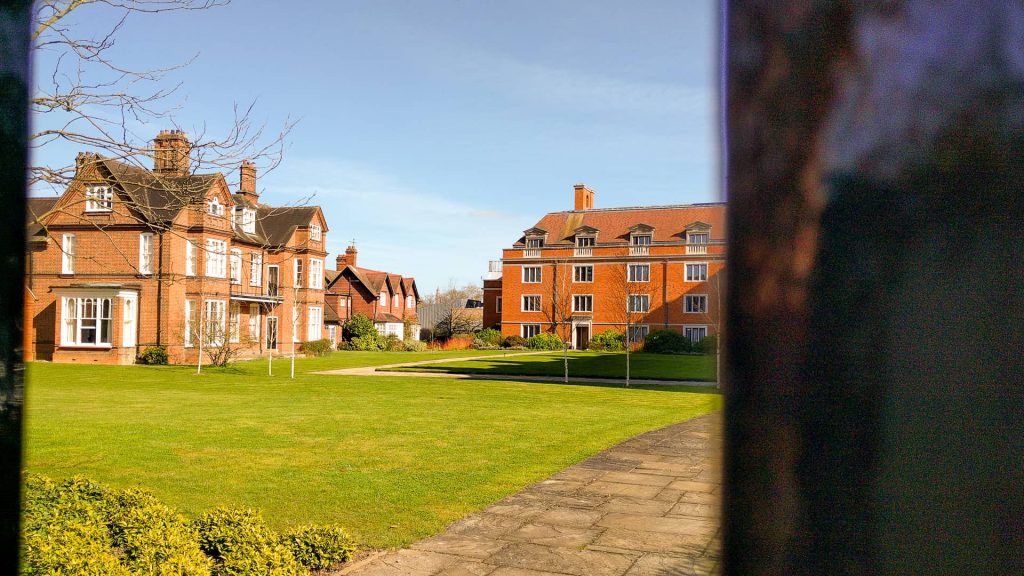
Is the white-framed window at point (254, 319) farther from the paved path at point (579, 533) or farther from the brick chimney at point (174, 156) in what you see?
the brick chimney at point (174, 156)

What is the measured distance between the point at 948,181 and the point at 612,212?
50.6m

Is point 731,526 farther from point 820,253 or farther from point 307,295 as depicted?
point 307,295

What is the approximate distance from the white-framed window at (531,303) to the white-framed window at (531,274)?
3.53 ft

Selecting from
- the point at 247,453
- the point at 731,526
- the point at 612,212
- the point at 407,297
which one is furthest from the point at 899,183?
the point at 407,297

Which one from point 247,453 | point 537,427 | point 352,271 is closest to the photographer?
point 247,453

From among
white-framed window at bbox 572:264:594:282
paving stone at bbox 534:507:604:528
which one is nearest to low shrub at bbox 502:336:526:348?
white-framed window at bbox 572:264:594:282

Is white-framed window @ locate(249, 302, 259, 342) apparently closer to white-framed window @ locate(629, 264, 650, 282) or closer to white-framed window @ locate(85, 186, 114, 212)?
white-framed window @ locate(629, 264, 650, 282)

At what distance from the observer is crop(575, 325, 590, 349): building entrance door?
51.0 meters

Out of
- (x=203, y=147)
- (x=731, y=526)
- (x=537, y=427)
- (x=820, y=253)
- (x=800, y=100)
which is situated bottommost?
(x=537, y=427)

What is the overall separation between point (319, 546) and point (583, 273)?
45881 mm

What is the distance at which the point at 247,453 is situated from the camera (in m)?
10.4

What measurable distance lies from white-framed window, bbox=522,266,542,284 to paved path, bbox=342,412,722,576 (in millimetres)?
43716

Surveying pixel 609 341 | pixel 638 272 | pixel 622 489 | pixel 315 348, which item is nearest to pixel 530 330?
pixel 609 341

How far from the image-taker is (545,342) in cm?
4962
